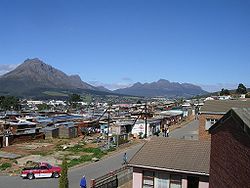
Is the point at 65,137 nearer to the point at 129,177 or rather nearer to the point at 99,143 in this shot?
the point at 99,143

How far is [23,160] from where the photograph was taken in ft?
134

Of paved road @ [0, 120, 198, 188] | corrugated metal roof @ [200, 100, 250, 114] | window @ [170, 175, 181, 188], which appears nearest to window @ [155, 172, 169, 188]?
window @ [170, 175, 181, 188]

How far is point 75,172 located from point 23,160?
10.9 metres

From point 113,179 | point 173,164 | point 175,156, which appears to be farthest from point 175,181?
point 113,179

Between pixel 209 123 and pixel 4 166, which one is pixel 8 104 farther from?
pixel 209 123

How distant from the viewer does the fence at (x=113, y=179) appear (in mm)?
24414

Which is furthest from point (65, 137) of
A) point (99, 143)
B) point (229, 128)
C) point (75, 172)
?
point (229, 128)

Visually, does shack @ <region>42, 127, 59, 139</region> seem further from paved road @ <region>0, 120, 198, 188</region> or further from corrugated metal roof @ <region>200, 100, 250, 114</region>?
corrugated metal roof @ <region>200, 100, 250, 114</region>

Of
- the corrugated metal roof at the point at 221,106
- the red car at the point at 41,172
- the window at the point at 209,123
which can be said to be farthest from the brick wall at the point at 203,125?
the red car at the point at 41,172

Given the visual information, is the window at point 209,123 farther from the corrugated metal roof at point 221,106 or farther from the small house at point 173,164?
the small house at point 173,164

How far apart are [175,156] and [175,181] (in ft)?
4.87

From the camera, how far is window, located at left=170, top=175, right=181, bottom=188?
67.7ft

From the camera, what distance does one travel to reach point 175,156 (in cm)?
2144

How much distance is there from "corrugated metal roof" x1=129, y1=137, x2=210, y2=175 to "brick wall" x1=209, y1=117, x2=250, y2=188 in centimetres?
588
